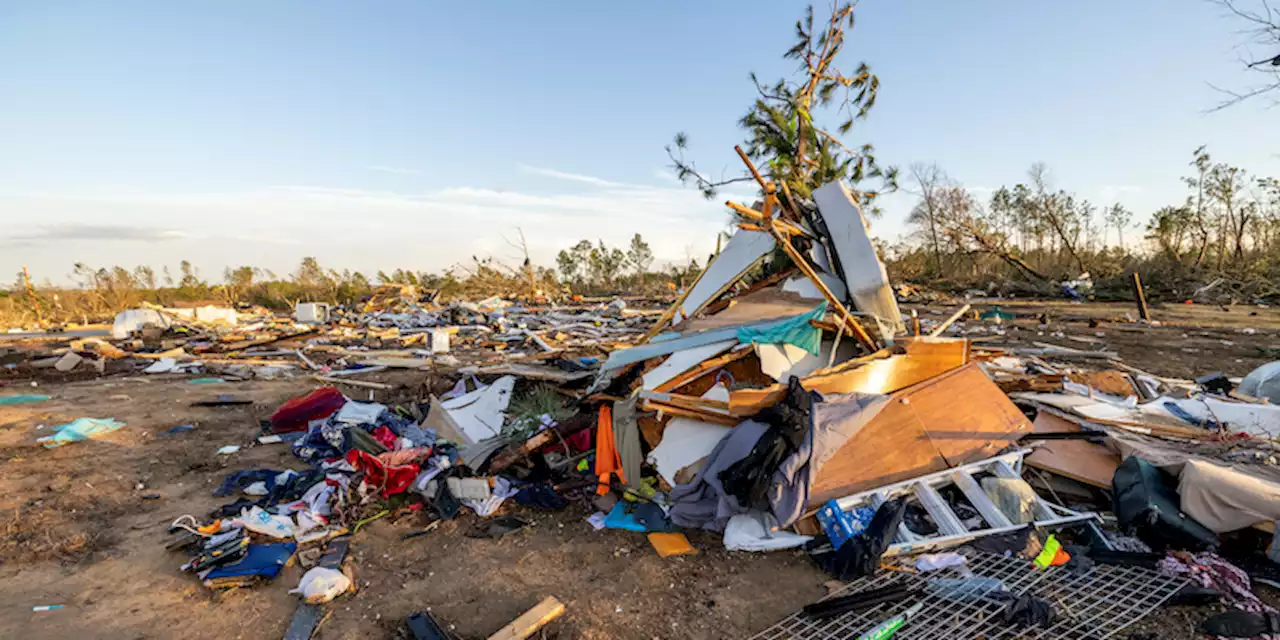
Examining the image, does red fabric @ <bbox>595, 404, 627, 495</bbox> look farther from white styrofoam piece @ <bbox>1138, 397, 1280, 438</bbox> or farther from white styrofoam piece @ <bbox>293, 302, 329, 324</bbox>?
white styrofoam piece @ <bbox>293, 302, 329, 324</bbox>

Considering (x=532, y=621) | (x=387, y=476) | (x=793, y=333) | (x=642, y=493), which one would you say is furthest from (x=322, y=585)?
(x=793, y=333)

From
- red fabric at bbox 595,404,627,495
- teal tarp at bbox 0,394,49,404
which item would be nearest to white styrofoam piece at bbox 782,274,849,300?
red fabric at bbox 595,404,627,495

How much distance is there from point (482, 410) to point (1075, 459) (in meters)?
5.44

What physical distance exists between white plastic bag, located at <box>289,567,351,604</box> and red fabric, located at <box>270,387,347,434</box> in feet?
11.4

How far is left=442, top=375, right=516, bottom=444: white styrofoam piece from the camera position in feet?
19.1

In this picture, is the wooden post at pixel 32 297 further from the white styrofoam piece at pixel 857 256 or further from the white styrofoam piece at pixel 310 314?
the white styrofoam piece at pixel 857 256

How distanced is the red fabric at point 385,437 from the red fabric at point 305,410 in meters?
1.26

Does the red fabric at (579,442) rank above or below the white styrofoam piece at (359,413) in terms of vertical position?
above

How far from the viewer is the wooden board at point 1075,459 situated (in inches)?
162

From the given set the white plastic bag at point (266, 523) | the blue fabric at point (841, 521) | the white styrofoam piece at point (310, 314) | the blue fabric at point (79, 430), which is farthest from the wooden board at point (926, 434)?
the white styrofoam piece at point (310, 314)

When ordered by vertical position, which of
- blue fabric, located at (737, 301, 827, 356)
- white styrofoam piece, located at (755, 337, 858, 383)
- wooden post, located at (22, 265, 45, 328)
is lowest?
wooden post, located at (22, 265, 45, 328)

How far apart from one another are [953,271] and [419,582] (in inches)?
1201

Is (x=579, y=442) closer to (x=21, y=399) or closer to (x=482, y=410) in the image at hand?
(x=482, y=410)

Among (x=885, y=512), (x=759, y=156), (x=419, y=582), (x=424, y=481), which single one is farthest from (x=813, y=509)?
(x=759, y=156)
